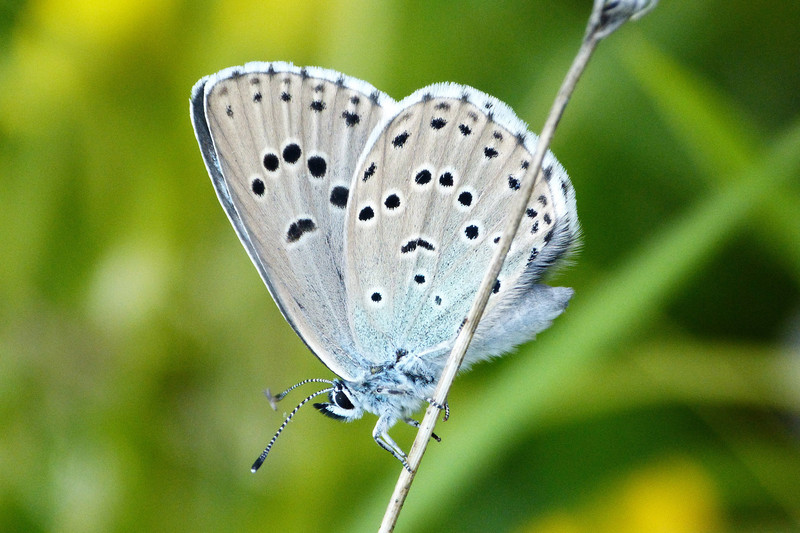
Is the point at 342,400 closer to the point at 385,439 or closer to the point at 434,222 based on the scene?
the point at 385,439

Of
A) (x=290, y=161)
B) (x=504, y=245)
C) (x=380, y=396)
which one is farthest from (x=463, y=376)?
(x=504, y=245)

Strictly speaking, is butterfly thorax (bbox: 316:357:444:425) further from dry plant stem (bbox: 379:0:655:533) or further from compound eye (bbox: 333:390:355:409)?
dry plant stem (bbox: 379:0:655:533)

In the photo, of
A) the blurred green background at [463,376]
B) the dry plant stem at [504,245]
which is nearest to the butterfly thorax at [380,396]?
the blurred green background at [463,376]

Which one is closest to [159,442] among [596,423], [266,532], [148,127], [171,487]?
[171,487]

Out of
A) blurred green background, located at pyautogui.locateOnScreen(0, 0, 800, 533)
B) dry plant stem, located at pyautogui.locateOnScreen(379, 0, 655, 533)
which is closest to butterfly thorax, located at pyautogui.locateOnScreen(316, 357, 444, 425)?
blurred green background, located at pyautogui.locateOnScreen(0, 0, 800, 533)

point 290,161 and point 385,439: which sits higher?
point 290,161

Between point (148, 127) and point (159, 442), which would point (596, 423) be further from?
point (148, 127)
